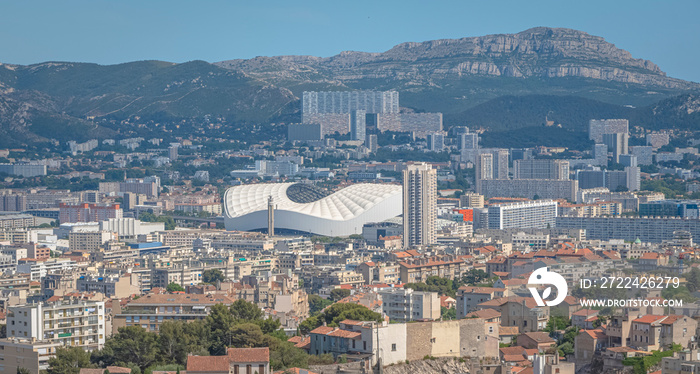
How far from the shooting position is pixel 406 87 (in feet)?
488

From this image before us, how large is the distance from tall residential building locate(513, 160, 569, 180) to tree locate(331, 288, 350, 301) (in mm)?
58271

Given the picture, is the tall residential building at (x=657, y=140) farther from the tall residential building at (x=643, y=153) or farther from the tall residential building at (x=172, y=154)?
the tall residential building at (x=172, y=154)

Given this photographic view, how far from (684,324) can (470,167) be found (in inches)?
3224

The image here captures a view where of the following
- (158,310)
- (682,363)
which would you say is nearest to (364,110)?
(158,310)

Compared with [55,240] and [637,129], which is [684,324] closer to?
[55,240]

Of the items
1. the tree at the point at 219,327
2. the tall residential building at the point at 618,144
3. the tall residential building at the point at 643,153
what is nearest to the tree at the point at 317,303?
the tree at the point at 219,327

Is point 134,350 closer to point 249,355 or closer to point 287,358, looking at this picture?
point 287,358

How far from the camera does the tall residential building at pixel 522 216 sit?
7338 cm

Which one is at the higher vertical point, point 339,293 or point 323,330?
point 323,330

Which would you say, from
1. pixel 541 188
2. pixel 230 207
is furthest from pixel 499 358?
pixel 541 188

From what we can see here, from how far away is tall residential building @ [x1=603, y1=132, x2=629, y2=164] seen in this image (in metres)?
108

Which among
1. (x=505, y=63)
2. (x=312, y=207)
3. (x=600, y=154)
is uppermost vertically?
(x=505, y=63)

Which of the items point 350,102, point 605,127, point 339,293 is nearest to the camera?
point 339,293

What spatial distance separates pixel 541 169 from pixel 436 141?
2247 cm
